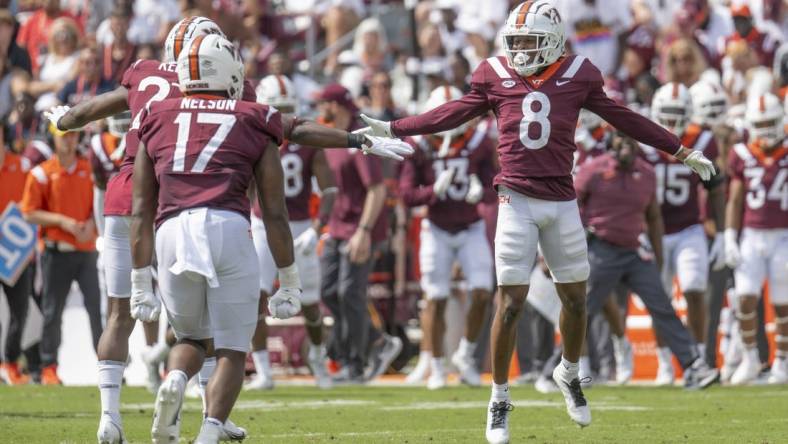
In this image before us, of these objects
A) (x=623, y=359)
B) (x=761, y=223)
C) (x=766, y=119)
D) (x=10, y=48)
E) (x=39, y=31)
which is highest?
(x=39, y=31)

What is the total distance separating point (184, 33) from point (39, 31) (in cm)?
1095

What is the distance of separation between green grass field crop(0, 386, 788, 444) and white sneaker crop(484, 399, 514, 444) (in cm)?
36

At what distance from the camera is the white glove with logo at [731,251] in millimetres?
12836

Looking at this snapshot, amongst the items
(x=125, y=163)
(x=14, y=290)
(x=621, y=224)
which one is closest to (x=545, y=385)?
(x=621, y=224)

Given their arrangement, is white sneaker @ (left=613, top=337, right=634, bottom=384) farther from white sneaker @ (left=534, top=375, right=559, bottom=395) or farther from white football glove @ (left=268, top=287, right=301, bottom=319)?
white football glove @ (left=268, top=287, right=301, bottom=319)

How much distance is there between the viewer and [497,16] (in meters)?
18.0

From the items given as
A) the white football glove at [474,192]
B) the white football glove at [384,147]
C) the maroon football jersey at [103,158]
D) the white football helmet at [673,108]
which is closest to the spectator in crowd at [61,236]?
the maroon football jersey at [103,158]

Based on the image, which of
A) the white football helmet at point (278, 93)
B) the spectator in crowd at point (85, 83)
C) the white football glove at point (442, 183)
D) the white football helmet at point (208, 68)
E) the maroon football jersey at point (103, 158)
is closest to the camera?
the white football helmet at point (208, 68)

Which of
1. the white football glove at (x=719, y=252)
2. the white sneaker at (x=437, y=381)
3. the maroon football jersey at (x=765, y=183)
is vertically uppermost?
the maroon football jersey at (x=765, y=183)

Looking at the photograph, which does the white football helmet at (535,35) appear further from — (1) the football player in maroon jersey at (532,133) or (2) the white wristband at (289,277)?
(2) the white wristband at (289,277)

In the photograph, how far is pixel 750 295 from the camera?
13.2 m

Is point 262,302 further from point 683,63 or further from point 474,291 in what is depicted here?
point 683,63

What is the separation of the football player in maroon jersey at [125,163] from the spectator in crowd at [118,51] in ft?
26.0

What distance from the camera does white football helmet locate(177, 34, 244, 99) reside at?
6.82 m
